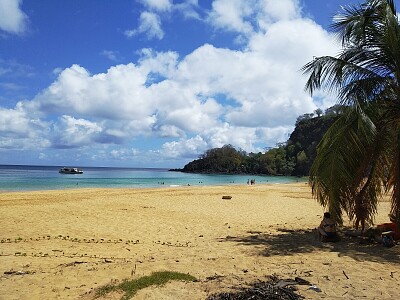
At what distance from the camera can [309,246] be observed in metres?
8.11

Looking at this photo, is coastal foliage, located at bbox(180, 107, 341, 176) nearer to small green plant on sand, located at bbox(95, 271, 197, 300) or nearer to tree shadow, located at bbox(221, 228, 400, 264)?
tree shadow, located at bbox(221, 228, 400, 264)

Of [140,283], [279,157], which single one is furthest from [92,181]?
[279,157]

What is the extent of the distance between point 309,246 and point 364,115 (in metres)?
3.37

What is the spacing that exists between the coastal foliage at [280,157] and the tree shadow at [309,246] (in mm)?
89479

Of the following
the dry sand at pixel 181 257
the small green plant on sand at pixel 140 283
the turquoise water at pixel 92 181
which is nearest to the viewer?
the small green plant on sand at pixel 140 283

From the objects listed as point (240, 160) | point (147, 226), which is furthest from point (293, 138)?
point (147, 226)

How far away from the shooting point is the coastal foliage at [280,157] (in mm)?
Result: 107000

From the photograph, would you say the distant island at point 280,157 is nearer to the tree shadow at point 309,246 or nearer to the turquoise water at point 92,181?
the turquoise water at point 92,181

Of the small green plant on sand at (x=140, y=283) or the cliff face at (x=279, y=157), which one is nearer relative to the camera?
the small green plant on sand at (x=140, y=283)

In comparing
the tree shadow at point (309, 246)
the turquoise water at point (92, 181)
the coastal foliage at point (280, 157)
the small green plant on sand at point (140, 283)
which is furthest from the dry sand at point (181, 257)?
the coastal foliage at point (280, 157)

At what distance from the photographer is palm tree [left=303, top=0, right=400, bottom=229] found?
7.96 meters

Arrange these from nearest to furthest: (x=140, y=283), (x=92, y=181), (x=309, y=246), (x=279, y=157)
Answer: (x=140, y=283) < (x=309, y=246) < (x=92, y=181) < (x=279, y=157)

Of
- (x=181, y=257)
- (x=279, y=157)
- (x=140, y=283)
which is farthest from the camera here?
(x=279, y=157)

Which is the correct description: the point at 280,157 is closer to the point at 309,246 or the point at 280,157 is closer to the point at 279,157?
the point at 279,157
